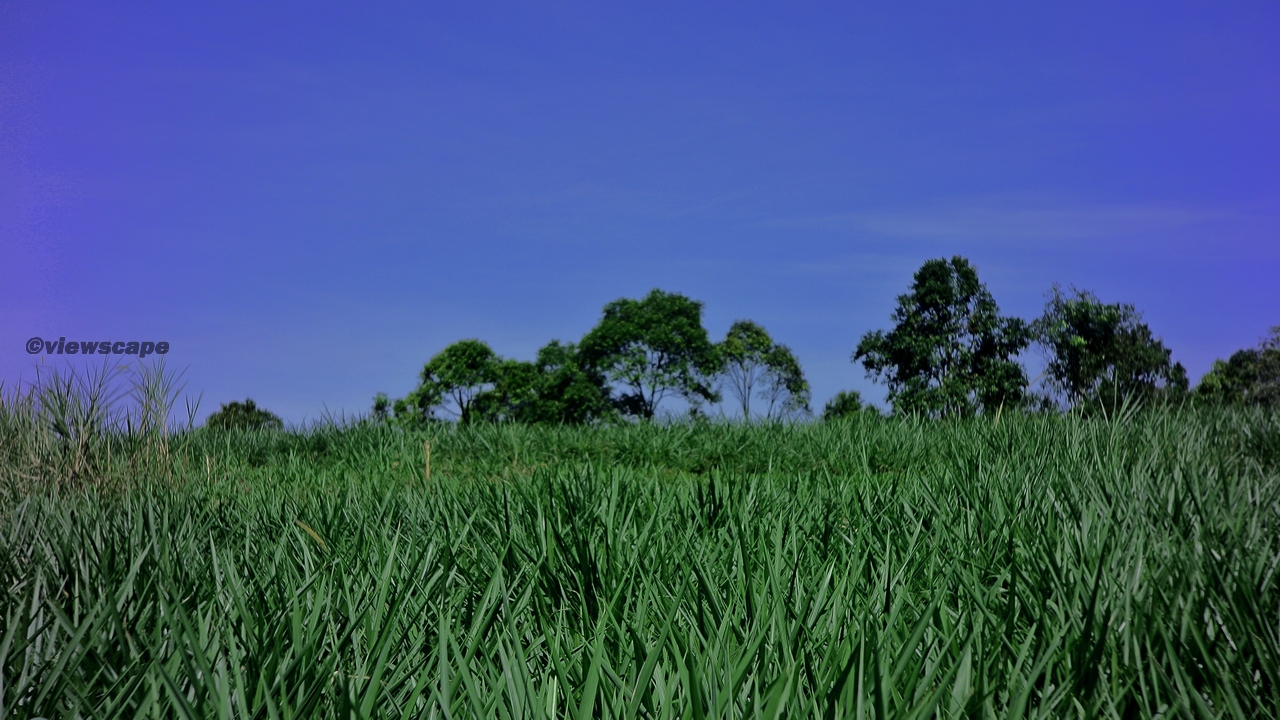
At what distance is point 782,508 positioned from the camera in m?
3.15

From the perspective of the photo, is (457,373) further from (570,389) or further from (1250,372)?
(1250,372)

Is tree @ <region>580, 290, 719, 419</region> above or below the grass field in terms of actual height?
above

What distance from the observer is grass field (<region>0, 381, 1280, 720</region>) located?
1492mm

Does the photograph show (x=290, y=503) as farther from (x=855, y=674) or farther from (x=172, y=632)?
(x=855, y=674)

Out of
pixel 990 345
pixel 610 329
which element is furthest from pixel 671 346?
pixel 990 345

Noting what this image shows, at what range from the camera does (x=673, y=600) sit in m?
1.82

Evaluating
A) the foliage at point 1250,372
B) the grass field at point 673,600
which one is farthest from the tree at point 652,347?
the grass field at point 673,600

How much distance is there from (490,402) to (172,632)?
39.1 metres

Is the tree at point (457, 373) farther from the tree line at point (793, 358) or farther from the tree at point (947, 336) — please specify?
the tree at point (947, 336)

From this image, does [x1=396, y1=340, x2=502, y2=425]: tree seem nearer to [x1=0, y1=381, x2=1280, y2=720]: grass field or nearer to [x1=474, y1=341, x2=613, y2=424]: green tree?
[x1=474, y1=341, x2=613, y2=424]: green tree

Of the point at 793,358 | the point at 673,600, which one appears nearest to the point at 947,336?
the point at 793,358

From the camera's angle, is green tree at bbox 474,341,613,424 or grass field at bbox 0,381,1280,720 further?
green tree at bbox 474,341,613,424

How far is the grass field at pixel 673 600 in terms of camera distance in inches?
58.7

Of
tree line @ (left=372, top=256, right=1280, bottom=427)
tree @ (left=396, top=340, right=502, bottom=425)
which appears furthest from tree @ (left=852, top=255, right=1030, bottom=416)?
tree @ (left=396, top=340, right=502, bottom=425)
